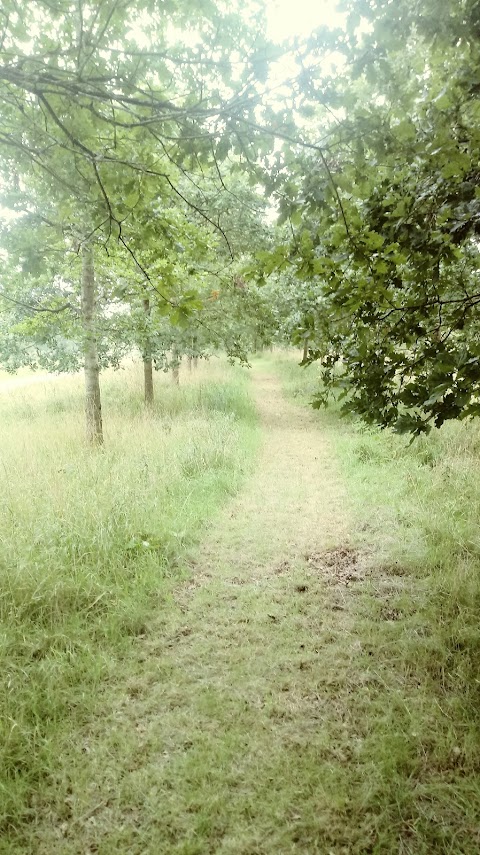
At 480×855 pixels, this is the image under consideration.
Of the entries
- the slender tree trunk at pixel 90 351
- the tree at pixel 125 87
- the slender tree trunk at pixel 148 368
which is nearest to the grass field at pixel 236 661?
the slender tree trunk at pixel 90 351

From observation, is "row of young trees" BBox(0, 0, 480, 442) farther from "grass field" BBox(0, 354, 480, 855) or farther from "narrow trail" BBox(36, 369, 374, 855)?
"narrow trail" BBox(36, 369, 374, 855)

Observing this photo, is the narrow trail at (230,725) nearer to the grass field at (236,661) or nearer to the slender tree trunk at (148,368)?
the grass field at (236,661)

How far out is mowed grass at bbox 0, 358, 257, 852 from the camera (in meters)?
3.10

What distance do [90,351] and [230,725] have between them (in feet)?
25.1

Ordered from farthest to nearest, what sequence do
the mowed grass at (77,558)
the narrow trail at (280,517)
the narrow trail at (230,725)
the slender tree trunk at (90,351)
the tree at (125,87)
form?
the slender tree trunk at (90,351), the narrow trail at (280,517), the mowed grass at (77,558), the tree at (125,87), the narrow trail at (230,725)

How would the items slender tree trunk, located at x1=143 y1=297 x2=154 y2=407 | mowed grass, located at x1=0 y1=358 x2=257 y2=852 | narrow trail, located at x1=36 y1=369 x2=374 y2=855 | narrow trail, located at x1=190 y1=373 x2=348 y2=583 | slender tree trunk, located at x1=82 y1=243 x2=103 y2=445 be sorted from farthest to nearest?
slender tree trunk, located at x1=143 y1=297 x2=154 y2=407, slender tree trunk, located at x1=82 y1=243 x2=103 y2=445, narrow trail, located at x1=190 y1=373 x2=348 y2=583, mowed grass, located at x1=0 y1=358 x2=257 y2=852, narrow trail, located at x1=36 y1=369 x2=374 y2=855

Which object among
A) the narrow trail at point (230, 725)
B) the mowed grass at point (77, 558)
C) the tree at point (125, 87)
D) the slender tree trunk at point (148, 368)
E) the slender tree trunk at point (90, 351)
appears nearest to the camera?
the narrow trail at point (230, 725)

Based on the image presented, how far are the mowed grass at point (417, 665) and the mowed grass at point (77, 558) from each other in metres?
1.87

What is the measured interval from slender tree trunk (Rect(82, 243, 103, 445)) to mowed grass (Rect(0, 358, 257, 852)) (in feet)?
1.05

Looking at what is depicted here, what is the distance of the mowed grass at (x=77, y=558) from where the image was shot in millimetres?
3096

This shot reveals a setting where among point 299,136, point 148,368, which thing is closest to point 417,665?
point 299,136

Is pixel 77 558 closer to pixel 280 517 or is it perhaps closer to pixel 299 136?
pixel 280 517

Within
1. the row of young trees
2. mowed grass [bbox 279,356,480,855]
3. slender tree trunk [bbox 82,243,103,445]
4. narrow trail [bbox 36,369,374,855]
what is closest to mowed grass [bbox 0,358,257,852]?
narrow trail [bbox 36,369,374,855]

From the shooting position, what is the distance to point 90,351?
9.26 metres
